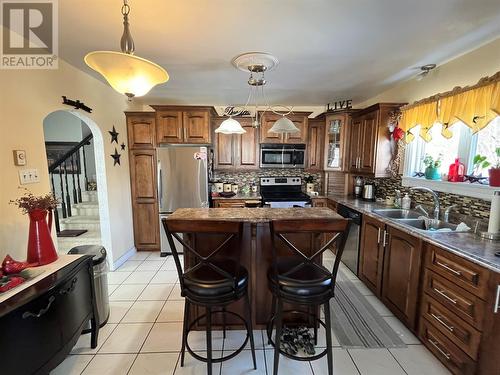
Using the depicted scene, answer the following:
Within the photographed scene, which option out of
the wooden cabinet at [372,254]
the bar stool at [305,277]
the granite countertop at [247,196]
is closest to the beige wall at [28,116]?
the granite countertop at [247,196]

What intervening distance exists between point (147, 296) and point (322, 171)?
338 cm

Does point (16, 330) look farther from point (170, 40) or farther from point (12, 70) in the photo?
point (170, 40)

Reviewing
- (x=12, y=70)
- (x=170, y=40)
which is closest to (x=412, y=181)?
(x=170, y=40)

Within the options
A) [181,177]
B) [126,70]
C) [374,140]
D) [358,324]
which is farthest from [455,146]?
[181,177]

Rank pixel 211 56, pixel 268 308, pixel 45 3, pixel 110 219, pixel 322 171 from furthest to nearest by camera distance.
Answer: pixel 322 171 → pixel 110 219 → pixel 211 56 → pixel 268 308 → pixel 45 3

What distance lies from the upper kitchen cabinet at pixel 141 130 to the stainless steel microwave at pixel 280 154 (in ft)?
5.90

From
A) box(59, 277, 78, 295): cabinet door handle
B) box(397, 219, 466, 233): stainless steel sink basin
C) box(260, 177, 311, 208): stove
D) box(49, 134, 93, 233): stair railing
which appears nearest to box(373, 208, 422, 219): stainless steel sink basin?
box(397, 219, 466, 233): stainless steel sink basin

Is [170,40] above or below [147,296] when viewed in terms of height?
above

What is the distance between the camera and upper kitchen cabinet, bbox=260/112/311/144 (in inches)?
163

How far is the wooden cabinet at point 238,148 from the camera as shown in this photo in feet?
13.7

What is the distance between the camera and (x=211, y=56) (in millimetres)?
2270

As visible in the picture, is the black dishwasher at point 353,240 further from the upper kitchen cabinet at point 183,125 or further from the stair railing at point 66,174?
the stair railing at point 66,174

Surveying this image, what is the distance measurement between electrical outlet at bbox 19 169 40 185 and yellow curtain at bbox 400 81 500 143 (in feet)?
12.5

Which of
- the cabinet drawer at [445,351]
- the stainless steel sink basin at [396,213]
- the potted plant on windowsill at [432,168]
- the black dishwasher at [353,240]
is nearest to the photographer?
the cabinet drawer at [445,351]
